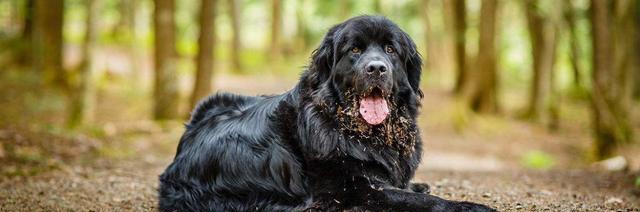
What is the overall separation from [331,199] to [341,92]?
0.78 metres

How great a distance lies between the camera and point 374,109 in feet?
15.9

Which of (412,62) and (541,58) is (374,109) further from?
(541,58)

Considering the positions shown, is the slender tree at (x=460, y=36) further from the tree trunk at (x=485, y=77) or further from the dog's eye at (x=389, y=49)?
the dog's eye at (x=389, y=49)

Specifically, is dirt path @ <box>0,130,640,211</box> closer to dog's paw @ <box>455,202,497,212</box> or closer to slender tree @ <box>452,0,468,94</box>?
dog's paw @ <box>455,202,497,212</box>

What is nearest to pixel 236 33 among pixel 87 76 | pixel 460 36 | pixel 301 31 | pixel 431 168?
pixel 301 31

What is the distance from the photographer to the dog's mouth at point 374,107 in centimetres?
481

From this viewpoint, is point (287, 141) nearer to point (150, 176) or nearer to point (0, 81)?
point (150, 176)

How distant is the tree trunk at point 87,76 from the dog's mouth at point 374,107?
953 centimetres

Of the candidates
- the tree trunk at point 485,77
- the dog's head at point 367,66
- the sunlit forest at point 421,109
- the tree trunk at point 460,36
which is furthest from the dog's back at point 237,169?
the tree trunk at point 460,36

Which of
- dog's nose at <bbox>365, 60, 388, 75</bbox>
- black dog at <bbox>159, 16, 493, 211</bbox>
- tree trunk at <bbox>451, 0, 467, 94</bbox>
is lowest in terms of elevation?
black dog at <bbox>159, 16, 493, 211</bbox>

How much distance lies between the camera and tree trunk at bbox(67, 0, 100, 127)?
12961mm

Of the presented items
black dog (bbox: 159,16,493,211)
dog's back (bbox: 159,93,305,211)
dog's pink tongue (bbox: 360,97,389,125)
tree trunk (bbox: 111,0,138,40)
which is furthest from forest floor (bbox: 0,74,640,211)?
tree trunk (bbox: 111,0,138,40)

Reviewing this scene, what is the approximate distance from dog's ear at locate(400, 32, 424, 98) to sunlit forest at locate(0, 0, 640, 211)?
0.77m

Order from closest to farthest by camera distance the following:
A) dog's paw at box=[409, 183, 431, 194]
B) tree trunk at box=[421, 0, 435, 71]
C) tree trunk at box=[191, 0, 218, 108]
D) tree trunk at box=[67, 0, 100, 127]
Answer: dog's paw at box=[409, 183, 431, 194], tree trunk at box=[67, 0, 100, 127], tree trunk at box=[191, 0, 218, 108], tree trunk at box=[421, 0, 435, 71]
